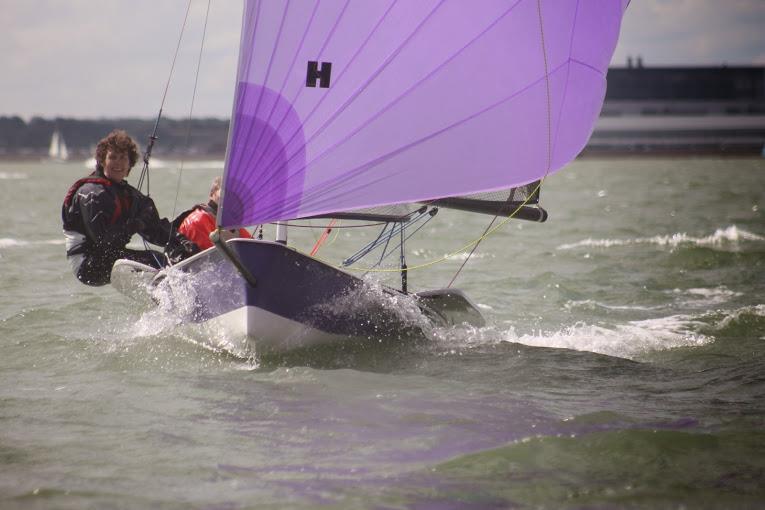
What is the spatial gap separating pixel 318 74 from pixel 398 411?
209 cm

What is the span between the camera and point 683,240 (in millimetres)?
15766

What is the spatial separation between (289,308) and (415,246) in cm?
1036

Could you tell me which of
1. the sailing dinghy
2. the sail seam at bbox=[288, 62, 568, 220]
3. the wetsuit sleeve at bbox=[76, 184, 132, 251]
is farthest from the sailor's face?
the sail seam at bbox=[288, 62, 568, 220]

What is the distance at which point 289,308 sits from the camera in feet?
20.4

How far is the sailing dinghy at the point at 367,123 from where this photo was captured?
5.97 metres

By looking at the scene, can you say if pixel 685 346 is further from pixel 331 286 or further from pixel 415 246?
pixel 415 246

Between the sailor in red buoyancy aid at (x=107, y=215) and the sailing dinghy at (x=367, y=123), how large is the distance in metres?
0.60

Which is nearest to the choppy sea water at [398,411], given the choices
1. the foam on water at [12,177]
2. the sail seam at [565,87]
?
the sail seam at [565,87]

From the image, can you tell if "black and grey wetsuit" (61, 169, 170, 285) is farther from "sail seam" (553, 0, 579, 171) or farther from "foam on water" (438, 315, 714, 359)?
"sail seam" (553, 0, 579, 171)

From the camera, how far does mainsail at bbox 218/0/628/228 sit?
19.5 feet

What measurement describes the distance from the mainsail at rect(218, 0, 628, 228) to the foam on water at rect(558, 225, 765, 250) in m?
8.76

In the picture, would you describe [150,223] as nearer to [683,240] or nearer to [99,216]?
[99,216]

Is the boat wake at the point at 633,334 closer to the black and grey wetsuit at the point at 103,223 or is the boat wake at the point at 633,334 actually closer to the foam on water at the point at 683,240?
the black and grey wetsuit at the point at 103,223

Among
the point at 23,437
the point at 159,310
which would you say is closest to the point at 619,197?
the point at 159,310
